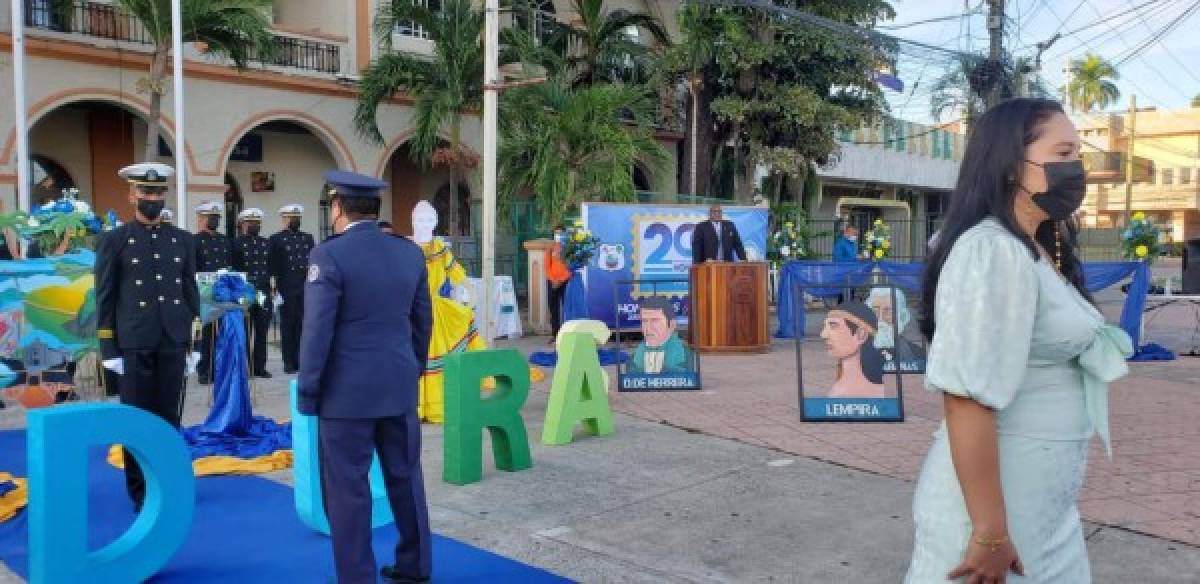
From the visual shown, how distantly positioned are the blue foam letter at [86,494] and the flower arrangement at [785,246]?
45.1 feet

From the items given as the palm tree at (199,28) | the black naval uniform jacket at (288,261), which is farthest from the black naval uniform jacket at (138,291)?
the palm tree at (199,28)

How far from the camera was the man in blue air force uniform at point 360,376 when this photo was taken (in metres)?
3.81

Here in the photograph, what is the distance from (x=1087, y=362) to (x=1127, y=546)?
3.40 m

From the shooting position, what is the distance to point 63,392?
8.91m

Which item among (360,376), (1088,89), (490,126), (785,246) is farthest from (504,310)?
(1088,89)

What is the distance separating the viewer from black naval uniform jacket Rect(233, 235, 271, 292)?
10555 mm

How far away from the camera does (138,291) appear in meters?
5.39

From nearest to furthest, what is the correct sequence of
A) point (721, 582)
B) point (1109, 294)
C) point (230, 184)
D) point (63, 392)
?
point (721, 582)
point (63, 392)
point (230, 184)
point (1109, 294)

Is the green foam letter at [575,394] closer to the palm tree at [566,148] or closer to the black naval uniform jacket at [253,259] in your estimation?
the black naval uniform jacket at [253,259]

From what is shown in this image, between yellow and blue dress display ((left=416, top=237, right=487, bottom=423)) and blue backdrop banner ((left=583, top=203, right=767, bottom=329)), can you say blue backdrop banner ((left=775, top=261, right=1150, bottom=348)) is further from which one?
yellow and blue dress display ((left=416, top=237, right=487, bottom=423))

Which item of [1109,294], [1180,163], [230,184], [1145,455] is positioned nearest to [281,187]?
[230,184]

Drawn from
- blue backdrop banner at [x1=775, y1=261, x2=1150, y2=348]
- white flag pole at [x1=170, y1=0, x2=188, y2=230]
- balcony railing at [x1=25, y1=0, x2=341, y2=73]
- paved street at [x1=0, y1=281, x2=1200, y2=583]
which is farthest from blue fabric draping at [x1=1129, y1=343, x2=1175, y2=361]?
balcony railing at [x1=25, y1=0, x2=341, y2=73]

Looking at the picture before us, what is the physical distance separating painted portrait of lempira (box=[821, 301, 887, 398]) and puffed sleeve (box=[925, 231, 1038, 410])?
5924 mm

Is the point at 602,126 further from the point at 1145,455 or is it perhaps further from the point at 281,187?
the point at 1145,455
